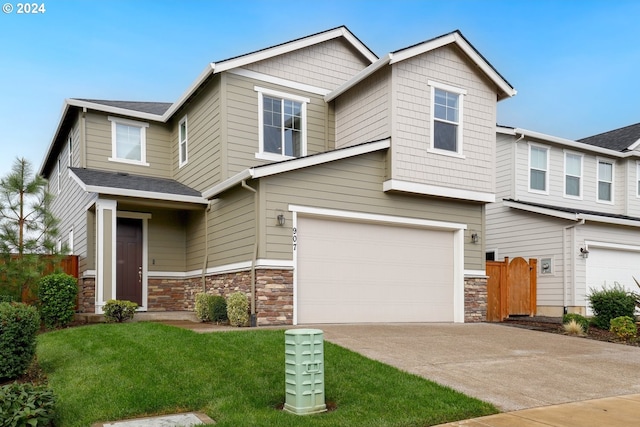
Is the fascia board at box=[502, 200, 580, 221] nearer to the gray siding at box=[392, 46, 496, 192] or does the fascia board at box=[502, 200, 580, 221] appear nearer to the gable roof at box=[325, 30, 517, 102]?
the gray siding at box=[392, 46, 496, 192]

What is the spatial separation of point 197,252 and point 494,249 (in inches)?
415

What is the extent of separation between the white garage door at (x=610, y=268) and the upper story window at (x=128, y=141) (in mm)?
14225

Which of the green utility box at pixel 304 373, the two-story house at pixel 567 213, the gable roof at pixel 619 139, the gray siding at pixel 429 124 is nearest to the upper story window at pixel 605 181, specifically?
the two-story house at pixel 567 213

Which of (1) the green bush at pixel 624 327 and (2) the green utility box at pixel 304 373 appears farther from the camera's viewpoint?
(1) the green bush at pixel 624 327

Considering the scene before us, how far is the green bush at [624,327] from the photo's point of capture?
12.6m

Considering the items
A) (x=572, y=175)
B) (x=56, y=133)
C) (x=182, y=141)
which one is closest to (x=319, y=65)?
(x=182, y=141)

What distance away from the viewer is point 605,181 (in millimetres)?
20844

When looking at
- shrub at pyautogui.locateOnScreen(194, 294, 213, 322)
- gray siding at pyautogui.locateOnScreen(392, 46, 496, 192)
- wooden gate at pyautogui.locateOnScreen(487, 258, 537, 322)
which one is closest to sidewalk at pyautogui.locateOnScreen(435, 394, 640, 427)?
gray siding at pyautogui.locateOnScreen(392, 46, 496, 192)

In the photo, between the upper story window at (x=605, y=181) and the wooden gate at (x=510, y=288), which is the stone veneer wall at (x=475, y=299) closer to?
the wooden gate at (x=510, y=288)

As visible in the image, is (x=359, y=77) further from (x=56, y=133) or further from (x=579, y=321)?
(x=56, y=133)

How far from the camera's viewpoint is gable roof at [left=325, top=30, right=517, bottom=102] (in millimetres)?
13054

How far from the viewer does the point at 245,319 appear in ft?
37.3

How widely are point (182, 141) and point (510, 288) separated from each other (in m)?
10.9

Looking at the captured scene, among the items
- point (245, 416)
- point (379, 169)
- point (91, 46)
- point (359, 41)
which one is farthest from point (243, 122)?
point (245, 416)
